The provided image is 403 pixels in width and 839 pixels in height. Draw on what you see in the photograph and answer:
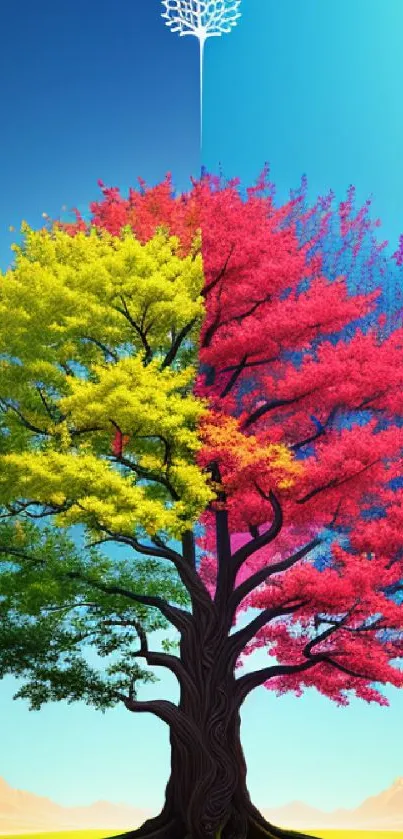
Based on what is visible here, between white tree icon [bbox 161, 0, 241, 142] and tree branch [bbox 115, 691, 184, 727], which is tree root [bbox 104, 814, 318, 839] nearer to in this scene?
tree branch [bbox 115, 691, 184, 727]

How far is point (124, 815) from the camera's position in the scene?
9609 millimetres

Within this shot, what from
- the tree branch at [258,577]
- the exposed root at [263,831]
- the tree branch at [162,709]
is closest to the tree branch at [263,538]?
the tree branch at [258,577]

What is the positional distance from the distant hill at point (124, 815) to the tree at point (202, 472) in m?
1.07

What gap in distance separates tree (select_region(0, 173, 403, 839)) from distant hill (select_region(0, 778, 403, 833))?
1073 mm

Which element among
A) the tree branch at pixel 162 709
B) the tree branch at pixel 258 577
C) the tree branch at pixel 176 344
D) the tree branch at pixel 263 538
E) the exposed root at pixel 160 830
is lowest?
the exposed root at pixel 160 830

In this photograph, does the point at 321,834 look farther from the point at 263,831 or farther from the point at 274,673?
the point at 274,673

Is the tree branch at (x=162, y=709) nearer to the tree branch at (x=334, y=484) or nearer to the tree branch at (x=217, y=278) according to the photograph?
the tree branch at (x=334, y=484)

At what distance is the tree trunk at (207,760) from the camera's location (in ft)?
26.1

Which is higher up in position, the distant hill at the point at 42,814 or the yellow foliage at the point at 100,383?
the yellow foliage at the point at 100,383

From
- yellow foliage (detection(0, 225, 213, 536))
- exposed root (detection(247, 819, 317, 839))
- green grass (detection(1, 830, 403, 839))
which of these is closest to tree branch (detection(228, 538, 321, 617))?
yellow foliage (detection(0, 225, 213, 536))

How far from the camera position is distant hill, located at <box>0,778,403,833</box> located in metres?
9.31

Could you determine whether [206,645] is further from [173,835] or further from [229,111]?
[229,111]

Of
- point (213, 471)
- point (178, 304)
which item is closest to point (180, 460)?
point (213, 471)

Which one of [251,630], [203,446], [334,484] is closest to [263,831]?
[251,630]
